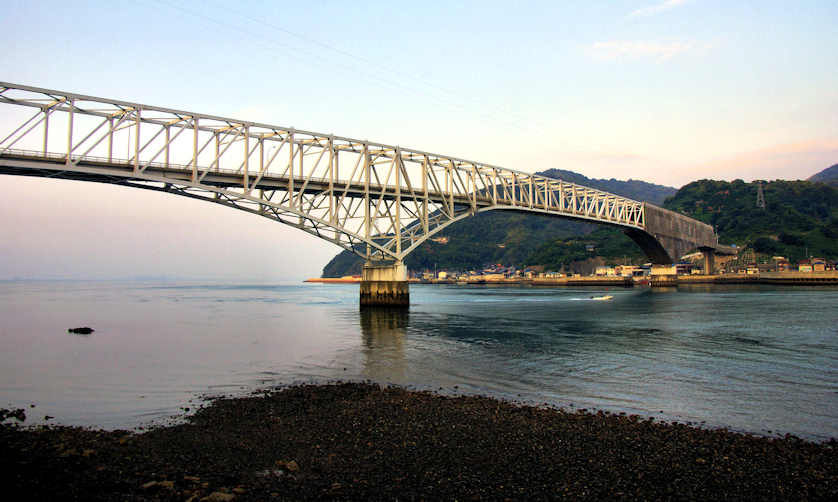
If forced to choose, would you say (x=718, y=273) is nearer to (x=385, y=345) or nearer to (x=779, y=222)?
(x=779, y=222)

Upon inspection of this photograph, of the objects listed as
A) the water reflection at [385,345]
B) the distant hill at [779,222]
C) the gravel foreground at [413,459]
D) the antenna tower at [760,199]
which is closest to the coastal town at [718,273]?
the distant hill at [779,222]

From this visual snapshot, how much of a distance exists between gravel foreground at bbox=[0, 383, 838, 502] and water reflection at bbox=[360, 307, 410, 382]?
7024 millimetres

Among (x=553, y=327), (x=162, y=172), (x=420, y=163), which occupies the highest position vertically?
(x=420, y=163)

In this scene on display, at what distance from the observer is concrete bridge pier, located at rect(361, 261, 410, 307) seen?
2076 inches

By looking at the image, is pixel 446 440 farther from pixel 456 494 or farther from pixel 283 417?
pixel 283 417

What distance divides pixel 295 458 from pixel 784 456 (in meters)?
9.60

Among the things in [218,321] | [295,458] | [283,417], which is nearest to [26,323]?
[218,321]

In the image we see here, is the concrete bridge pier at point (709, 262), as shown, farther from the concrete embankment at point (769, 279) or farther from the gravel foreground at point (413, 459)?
the gravel foreground at point (413, 459)

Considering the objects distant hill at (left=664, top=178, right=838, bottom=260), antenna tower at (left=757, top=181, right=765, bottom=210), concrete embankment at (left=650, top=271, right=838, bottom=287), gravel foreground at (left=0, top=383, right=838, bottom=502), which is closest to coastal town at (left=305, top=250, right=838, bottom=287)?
concrete embankment at (left=650, top=271, right=838, bottom=287)

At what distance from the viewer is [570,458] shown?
32.3 ft

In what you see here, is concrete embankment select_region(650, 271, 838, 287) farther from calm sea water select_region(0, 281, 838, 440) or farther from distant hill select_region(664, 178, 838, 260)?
calm sea water select_region(0, 281, 838, 440)

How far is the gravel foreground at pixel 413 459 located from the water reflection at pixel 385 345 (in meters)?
7.02

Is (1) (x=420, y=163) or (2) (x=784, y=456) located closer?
(2) (x=784, y=456)

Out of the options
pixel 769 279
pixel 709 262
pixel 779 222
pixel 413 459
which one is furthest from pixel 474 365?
pixel 779 222
